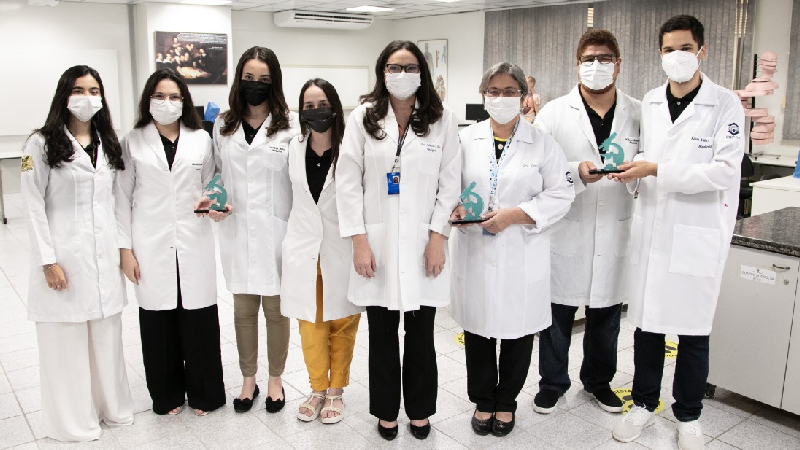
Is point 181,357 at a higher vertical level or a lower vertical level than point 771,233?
lower

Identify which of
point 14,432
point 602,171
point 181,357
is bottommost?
point 14,432

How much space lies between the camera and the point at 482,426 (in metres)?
2.74

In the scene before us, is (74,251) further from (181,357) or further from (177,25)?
(177,25)

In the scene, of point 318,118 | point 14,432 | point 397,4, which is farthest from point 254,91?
point 397,4

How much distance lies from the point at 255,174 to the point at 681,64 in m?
1.67

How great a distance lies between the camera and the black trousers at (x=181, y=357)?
279 cm

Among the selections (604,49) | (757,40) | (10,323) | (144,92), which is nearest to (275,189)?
(144,92)

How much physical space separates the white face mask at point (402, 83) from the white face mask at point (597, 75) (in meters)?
0.74

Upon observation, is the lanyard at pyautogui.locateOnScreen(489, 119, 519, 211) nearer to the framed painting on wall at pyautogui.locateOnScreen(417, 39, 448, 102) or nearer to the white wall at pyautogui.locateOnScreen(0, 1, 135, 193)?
the white wall at pyautogui.locateOnScreen(0, 1, 135, 193)

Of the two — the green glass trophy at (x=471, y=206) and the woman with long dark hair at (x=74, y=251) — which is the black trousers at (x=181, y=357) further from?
the green glass trophy at (x=471, y=206)

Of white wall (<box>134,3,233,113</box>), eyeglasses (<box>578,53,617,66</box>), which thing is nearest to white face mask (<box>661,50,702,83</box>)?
eyeglasses (<box>578,53,617,66</box>)

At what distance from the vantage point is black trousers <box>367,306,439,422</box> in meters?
2.58

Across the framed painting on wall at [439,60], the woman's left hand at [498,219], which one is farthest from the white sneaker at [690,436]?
the framed painting on wall at [439,60]

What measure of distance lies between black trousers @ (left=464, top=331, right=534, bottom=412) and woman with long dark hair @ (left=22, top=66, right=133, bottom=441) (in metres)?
1.42
